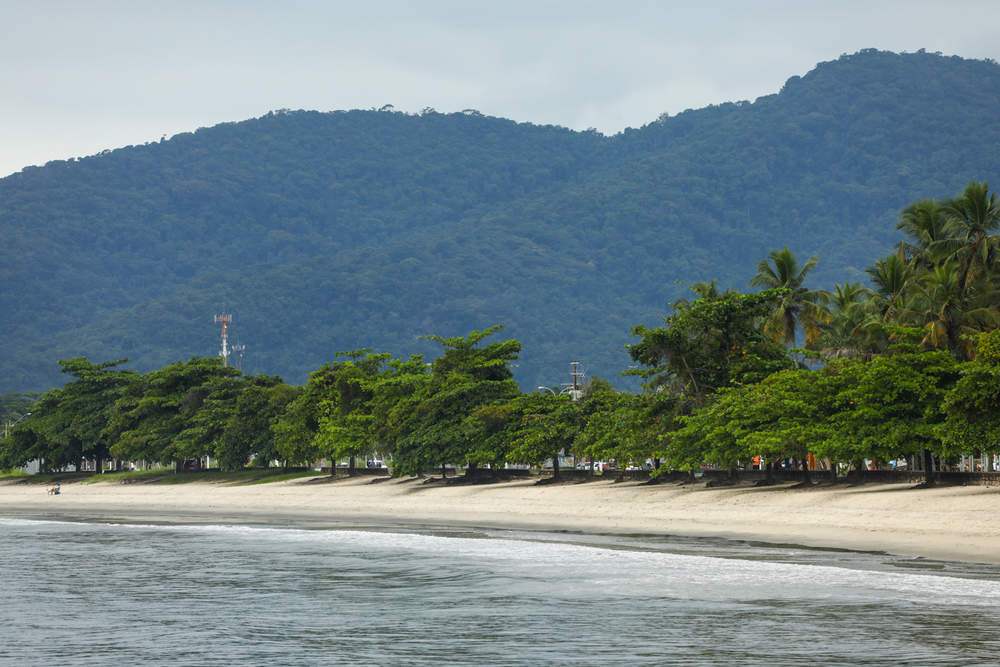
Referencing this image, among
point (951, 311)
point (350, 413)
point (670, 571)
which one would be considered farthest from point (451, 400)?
point (670, 571)

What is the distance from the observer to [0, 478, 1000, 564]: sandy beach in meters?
37.5

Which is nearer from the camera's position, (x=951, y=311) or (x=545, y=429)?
(x=951, y=311)

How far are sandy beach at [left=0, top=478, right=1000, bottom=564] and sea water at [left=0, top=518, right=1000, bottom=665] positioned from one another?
336 cm

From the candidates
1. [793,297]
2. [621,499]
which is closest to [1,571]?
[621,499]

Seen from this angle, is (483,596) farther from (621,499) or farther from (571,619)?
(621,499)

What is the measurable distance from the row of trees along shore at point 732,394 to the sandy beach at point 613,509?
6.01 ft

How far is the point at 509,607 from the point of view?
27859 millimetres

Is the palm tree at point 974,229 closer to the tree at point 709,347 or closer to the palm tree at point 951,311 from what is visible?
the palm tree at point 951,311

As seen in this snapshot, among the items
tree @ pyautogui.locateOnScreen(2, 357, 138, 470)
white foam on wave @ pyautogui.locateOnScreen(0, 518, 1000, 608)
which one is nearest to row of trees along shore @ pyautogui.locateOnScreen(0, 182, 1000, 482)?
tree @ pyautogui.locateOnScreen(2, 357, 138, 470)

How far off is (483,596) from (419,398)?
1890 inches

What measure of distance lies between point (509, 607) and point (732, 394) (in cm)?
2723

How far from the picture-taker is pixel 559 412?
6838cm

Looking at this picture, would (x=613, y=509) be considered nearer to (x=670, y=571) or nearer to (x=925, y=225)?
(x=670, y=571)

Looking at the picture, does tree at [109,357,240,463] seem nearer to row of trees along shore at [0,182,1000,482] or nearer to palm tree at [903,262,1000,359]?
row of trees along shore at [0,182,1000,482]
